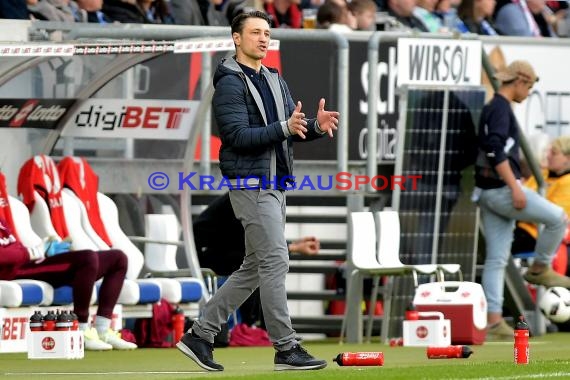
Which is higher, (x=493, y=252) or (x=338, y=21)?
(x=338, y=21)

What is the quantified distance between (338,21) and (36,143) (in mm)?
3831

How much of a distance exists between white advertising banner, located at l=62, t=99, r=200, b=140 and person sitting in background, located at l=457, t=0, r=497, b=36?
199 inches

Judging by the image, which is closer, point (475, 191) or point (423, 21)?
point (475, 191)

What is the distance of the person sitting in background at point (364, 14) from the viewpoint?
1950 cm

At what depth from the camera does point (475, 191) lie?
17344mm

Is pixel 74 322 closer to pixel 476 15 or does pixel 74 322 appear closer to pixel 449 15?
pixel 476 15

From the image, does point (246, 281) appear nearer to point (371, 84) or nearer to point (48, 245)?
point (48, 245)

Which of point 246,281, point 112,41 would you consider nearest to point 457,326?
point 112,41

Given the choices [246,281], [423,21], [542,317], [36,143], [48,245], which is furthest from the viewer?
[423,21]

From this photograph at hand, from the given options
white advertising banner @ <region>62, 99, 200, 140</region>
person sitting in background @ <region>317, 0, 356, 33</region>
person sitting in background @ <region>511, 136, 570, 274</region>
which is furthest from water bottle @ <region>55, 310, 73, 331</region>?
person sitting in background @ <region>511, 136, 570, 274</region>

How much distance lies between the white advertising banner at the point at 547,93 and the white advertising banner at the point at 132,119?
4081 mm

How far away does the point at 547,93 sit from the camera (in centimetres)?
1973

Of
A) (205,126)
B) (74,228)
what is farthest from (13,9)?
(205,126)

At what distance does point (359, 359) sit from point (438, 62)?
6.30m
